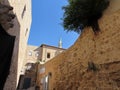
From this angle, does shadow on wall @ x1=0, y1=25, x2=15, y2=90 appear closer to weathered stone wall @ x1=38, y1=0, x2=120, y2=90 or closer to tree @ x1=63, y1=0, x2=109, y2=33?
weathered stone wall @ x1=38, y1=0, x2=120, y2=90

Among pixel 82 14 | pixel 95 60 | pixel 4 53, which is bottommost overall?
pixel 4 53

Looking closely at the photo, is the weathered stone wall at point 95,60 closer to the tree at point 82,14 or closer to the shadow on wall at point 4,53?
the tree at point 82,14

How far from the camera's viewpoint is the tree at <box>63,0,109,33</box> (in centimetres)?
859

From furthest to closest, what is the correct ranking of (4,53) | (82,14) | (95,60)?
(82,14), (95,60), (4,53)

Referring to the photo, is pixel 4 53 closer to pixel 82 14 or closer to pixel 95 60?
pixel 95 60

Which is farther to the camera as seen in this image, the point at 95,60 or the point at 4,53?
the point at 95,60

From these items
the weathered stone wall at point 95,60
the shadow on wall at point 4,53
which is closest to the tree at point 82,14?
the weathered stone wall at point 95,60

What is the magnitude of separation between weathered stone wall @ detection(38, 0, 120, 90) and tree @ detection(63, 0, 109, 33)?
33 cm

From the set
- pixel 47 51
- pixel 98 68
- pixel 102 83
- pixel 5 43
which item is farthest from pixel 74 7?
pixel 47 51

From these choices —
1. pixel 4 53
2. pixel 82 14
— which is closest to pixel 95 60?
pixel 82 14

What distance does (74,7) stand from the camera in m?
9.27

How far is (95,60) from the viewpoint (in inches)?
308

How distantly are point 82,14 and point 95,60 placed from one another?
234cm

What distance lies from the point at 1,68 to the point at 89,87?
15.3ft
